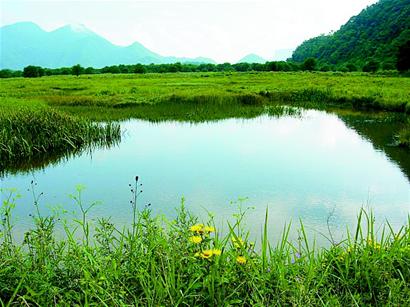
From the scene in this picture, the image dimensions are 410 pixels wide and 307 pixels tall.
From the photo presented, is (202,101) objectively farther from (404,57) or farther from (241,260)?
(404,57)

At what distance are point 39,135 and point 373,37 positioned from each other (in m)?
75.4

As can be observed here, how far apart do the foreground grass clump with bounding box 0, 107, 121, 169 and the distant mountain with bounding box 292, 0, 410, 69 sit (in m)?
47.7

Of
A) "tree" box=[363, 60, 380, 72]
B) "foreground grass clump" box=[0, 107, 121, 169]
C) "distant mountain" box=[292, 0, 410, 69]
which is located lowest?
"foreground grass clump" box=[0, 107, 121, 169]

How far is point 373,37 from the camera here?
7469 cm

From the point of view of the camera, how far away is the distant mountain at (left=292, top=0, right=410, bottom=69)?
63219 millimetres

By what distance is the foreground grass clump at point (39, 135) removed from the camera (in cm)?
1090

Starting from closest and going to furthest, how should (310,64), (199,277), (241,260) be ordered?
(199,277) → (241,260) → (310,64)

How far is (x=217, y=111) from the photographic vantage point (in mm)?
21219

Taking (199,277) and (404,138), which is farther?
(404,138)

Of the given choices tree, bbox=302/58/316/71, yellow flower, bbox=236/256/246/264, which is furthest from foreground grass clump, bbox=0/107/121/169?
tree, bbox=302/58/316/71

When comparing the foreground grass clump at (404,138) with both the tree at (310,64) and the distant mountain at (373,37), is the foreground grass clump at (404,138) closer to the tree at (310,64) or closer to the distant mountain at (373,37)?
the distant mountain at (373,37)

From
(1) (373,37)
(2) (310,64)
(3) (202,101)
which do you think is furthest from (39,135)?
(1) (373,37)

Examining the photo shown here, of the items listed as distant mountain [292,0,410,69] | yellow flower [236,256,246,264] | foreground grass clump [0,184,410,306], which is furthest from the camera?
distant mountain [292,0,410,69]

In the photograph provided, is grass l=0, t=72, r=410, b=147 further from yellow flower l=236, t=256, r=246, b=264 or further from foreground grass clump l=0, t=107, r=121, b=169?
yellow flower l=236, t=256, r=246, b=264
